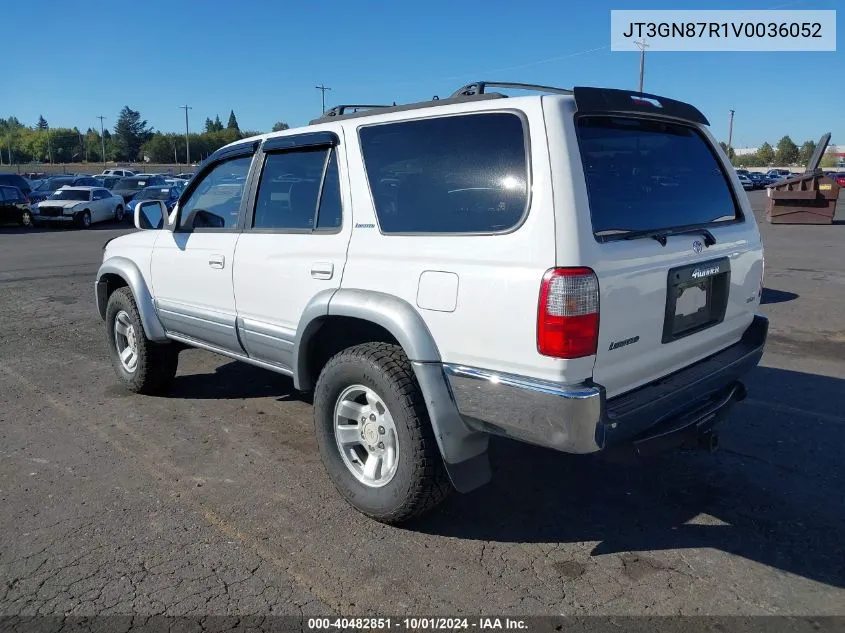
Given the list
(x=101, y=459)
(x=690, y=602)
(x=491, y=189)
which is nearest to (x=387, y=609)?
(x=690, y=602)

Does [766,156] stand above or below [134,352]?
above

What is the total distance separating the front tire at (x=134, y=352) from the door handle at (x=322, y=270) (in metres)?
2.10

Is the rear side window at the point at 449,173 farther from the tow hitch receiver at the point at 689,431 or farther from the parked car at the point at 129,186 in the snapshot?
the parked car at the point at 129,186

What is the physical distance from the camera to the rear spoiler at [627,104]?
2963 mm

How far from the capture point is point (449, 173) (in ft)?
10.6

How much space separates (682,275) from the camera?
321 centimetres

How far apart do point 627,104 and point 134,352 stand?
13.4 ft

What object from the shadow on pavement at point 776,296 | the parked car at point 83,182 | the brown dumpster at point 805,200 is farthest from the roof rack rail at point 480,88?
the parked car at point 83,182

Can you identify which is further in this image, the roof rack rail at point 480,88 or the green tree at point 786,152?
the green tree at point 786,152

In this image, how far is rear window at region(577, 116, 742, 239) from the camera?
3033 mm

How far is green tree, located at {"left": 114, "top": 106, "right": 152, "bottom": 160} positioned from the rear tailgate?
513 feet

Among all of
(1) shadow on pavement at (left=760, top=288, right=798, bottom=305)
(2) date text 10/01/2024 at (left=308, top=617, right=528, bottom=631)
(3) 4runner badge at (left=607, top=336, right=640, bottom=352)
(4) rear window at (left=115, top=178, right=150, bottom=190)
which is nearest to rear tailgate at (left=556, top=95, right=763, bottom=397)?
(3) 4runner badge at (left=607, top=336, right=640, bottom=352)

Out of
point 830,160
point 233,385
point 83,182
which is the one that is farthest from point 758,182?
point 830,160

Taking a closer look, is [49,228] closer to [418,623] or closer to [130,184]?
[130,184]
